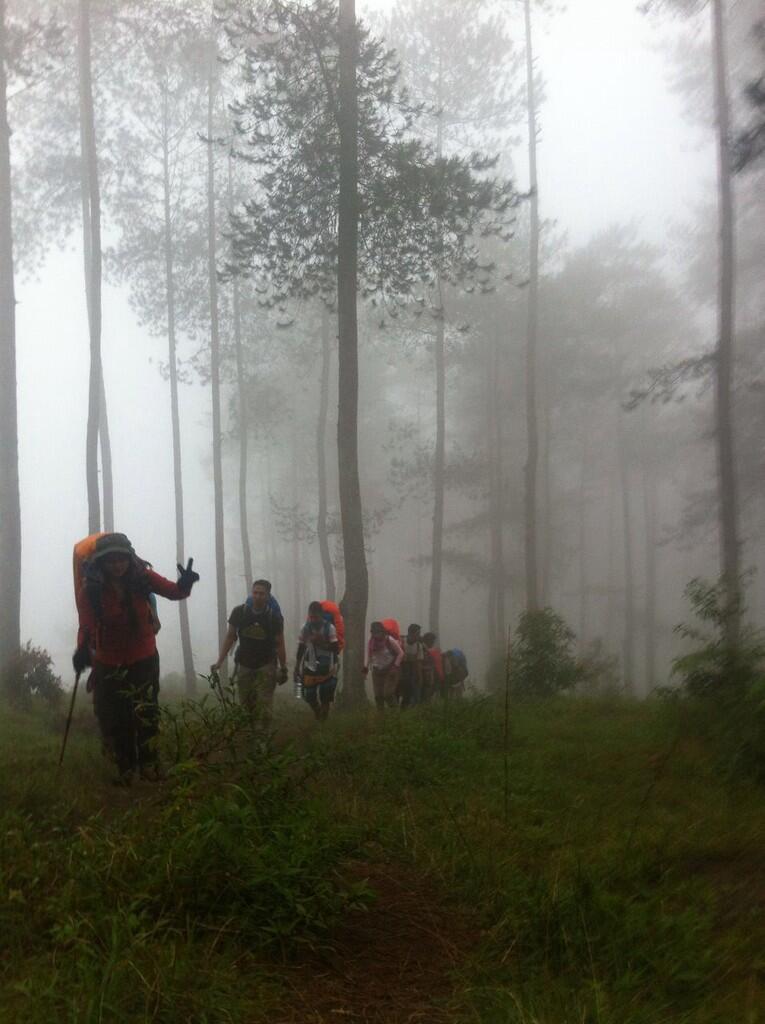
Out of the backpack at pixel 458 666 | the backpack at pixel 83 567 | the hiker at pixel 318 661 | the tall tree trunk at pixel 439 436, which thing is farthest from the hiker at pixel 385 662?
the tall tree trunk at pixel 439 436

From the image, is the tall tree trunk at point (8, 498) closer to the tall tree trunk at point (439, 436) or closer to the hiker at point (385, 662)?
the hiker at point (385, 662)

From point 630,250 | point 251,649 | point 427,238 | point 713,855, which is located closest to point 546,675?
point 251,649

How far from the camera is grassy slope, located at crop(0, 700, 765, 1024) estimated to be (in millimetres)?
2965

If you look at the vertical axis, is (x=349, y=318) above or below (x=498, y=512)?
below

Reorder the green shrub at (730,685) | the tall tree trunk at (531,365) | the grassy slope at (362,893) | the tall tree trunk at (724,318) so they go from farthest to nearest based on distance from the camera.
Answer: the tall tree trunk at (531,365) → the tall tree trunk at (724,318) → the green shrub at (730,685) → the grassy slope at (362,893)

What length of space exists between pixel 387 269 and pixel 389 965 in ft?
34.3

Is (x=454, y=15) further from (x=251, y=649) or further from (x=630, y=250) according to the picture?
(x=251, y=649)

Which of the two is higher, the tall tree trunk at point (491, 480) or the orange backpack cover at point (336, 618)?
the tall tree trunk at point (491, 480)

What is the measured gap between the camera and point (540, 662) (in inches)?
504

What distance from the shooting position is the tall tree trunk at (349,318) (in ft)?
38.9

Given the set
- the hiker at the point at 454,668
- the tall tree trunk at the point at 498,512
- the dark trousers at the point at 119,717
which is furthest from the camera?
the tall tree trunk at the point at 498,512

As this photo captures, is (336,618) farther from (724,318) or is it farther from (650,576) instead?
(650,576)

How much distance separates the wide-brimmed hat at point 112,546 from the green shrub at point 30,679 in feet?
21.6

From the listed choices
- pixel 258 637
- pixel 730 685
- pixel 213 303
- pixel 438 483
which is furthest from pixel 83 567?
pixel 438 483
